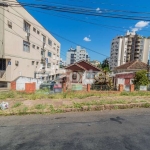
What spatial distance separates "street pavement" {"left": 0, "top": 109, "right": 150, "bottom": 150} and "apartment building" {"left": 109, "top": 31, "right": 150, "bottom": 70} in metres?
61.0

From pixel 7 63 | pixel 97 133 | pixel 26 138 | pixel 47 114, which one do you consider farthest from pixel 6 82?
pixel 97 133

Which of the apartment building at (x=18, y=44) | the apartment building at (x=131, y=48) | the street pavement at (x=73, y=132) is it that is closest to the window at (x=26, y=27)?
the apartment building at (x=18, y=44)

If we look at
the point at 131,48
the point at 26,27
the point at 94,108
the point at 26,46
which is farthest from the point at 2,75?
the point at 131,48

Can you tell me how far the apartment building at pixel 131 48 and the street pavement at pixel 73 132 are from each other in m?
61.0

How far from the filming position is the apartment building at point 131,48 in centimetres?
5956

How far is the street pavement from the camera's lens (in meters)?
3.03

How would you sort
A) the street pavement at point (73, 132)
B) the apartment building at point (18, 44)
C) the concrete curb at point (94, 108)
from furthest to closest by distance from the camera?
1. the apartment building at point (18, 44)
2. the concrete curb at point (94, 108)
3. the street pavement at point (73, 132)

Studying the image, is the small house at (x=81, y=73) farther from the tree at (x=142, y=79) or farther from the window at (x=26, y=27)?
the window at (x=26, y=27)

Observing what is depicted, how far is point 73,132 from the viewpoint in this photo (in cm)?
375

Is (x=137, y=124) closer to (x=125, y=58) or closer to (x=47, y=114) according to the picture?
(x=47, y=114)

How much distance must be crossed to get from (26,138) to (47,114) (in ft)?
6.73

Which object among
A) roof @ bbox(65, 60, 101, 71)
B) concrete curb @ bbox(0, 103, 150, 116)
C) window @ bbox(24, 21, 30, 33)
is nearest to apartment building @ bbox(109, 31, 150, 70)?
roof @ bbox(65, 60, 101, 71)

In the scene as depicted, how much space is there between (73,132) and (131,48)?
217ft

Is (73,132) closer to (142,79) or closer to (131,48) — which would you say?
(142,79)
